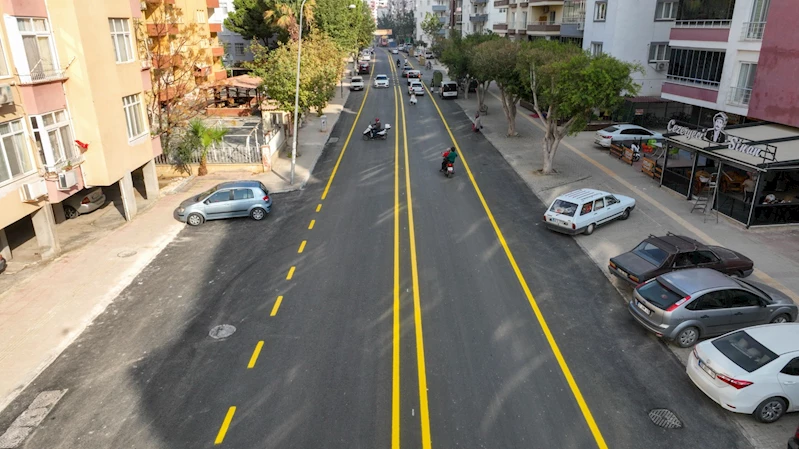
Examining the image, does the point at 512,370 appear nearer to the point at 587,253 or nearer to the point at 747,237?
the point at 587,253

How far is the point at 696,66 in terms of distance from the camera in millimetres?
29094

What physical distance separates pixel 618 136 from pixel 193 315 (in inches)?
1137

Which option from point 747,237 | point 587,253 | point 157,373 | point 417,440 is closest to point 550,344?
point 417,440

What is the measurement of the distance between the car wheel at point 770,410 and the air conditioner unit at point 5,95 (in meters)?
21.3

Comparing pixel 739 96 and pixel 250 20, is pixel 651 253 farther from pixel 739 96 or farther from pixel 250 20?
pixel 250 20

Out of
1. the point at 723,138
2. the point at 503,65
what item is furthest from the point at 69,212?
the point at 723,138

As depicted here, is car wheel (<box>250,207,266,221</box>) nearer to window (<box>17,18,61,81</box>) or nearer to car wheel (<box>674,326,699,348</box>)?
window (<box>17,18,61,81</box>)

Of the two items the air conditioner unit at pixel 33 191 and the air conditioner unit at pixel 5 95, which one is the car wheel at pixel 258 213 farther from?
the air conditioner unit at pixel 5 95

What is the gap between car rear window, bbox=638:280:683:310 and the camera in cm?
1247

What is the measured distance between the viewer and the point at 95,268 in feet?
56.5

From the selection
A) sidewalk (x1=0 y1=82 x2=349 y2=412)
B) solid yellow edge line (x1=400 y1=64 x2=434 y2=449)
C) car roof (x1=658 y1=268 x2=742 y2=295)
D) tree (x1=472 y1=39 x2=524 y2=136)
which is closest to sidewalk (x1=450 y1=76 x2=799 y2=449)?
car roof (x1=658 y1=268 x2=742 y2=295)

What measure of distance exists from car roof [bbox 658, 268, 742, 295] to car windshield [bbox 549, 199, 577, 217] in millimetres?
6099

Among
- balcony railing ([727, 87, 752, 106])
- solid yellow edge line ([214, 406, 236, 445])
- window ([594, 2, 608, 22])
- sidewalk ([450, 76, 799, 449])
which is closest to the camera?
solid yellow edge line ([214, 406, 236, 445])

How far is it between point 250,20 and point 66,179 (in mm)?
54264
